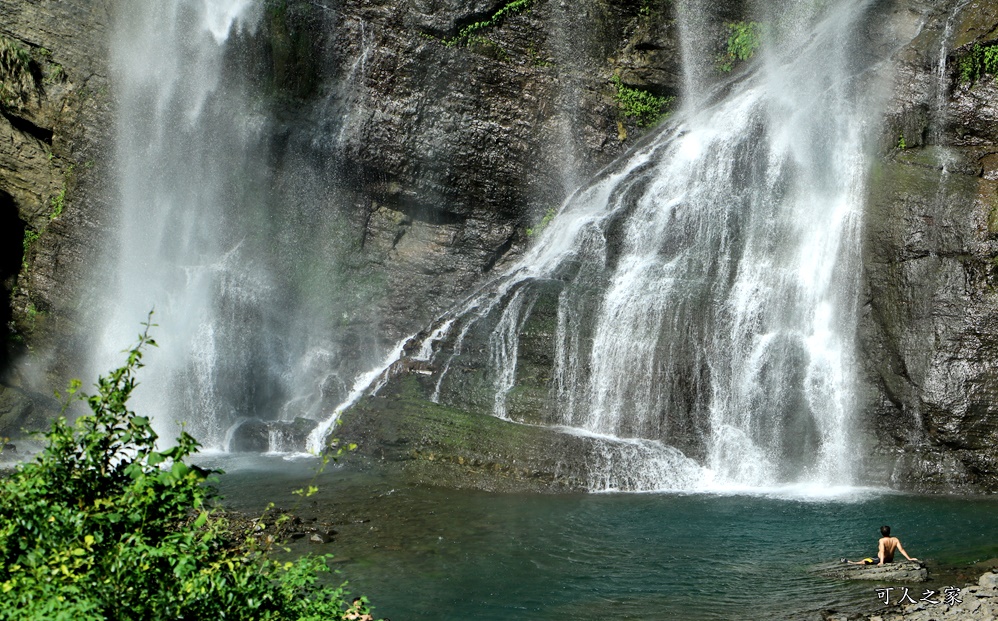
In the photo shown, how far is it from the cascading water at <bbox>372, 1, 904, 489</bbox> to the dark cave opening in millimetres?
11745

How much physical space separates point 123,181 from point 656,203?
1458cm

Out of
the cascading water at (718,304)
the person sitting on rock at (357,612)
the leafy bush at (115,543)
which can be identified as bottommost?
the person sitting on rock at (357,612)

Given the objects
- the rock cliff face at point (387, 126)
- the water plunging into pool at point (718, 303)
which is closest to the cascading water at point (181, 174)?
the rock cliff face at point (387, 126)

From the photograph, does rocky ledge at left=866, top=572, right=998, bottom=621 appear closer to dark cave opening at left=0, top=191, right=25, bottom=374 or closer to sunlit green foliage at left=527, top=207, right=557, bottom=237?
sunlit green foliage at left=527, top=207, right=557, bottom=237

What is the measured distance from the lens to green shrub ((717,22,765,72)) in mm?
25891

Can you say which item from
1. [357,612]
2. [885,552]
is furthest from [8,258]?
[885,552]

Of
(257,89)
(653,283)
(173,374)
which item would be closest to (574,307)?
(653,283)

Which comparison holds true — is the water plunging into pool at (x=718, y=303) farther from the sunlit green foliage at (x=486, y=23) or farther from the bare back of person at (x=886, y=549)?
the sunlit green foliage at (x=486, y=23)

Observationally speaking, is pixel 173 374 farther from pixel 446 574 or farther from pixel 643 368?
pixel 446 574

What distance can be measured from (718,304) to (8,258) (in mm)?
18293

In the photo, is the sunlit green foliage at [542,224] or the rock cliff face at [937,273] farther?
the sunlit green foliage at [542,224]

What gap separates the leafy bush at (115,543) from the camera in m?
4.76

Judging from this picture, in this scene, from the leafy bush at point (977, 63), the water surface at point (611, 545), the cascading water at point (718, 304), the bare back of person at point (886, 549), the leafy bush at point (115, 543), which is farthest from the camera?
the leafy bush at point (977, 63)

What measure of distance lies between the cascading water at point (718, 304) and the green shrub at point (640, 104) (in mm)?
2921
